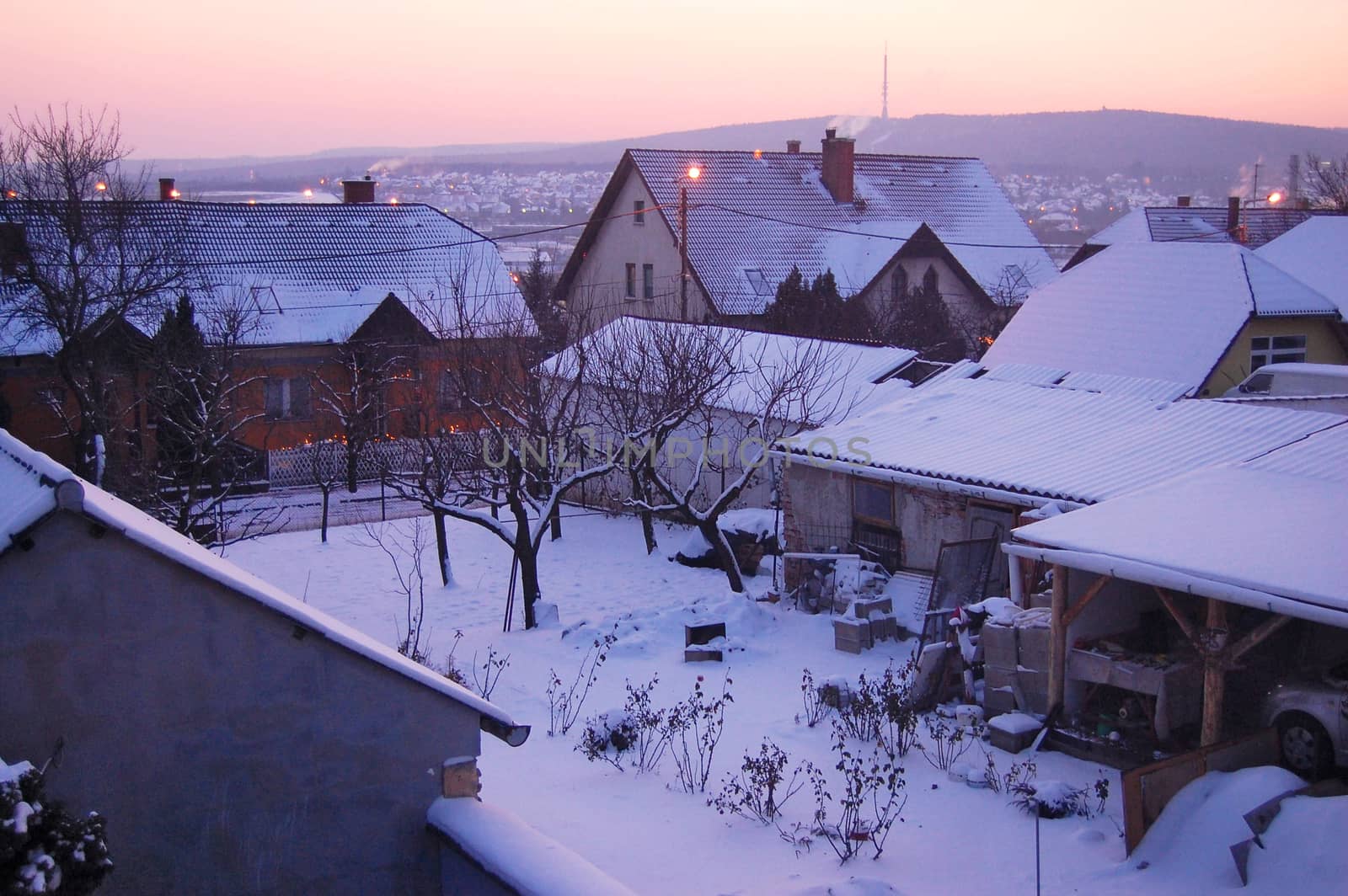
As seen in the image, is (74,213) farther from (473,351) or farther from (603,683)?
(603,683)

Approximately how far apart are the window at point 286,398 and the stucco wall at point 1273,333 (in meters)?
19.6

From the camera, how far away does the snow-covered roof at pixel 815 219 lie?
3506 cm

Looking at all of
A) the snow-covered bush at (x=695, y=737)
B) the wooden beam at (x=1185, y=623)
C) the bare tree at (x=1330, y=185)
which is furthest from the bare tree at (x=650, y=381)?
the bare tree at (x=1330, y=185)

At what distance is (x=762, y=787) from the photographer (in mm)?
9508

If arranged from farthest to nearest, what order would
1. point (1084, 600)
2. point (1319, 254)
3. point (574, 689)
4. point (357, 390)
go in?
point (1319, 254)
point (357, 390)
point (574, 689)
point (1084, 600)

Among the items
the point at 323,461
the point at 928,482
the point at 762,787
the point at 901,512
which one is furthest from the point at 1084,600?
the point at 323,461

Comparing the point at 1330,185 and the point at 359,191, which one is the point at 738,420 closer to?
the point at 359,191

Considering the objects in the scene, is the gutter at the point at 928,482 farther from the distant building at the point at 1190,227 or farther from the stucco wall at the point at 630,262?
the distant building at the point at 1190,227

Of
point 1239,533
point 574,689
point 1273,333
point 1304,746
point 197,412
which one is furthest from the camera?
point 1273,333

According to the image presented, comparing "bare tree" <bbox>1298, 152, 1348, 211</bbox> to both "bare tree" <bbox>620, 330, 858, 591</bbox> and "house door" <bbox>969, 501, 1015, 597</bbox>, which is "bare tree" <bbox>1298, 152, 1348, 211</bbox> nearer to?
"bare tree" <bbox>620, 330, 858, 591</bbox>

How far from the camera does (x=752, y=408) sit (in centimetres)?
2047

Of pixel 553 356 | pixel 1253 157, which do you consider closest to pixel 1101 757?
pixel 553 356

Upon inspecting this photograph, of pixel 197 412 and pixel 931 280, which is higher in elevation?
pixel 931 280

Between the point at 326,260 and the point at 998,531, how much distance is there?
22.1 meters
